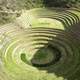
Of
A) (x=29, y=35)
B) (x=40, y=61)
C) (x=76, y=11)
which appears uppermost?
(x=76, y=11)

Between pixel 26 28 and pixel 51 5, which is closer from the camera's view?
pixel 26 28

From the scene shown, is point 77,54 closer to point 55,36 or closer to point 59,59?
point 59,59

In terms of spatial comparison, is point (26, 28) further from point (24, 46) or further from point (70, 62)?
point (70, 62)

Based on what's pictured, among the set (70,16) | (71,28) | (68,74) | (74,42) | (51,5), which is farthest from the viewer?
(51,5)

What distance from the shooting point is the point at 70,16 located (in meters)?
33.6

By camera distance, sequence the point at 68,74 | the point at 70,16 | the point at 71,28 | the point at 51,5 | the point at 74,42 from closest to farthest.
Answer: the point at 68,74, the point at 74,42, the point at 71,28, the point at 70,16, the point at 51,5

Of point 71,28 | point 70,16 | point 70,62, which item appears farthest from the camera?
point 70,16

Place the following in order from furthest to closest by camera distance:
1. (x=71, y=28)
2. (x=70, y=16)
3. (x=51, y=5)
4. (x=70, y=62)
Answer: (x=51, y=5) < (x=70, y=16) < (x=71, y=28) < (x=70, y=62)

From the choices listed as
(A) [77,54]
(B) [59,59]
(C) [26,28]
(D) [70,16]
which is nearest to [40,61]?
(B) [59,59]

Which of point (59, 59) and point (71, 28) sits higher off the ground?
point (71, 28)

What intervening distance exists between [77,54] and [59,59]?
214 cm

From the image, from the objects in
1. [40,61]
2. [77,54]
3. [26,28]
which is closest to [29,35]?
[26,28]

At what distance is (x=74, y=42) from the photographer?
28484 millimetres

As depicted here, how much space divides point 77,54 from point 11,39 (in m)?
8.51
